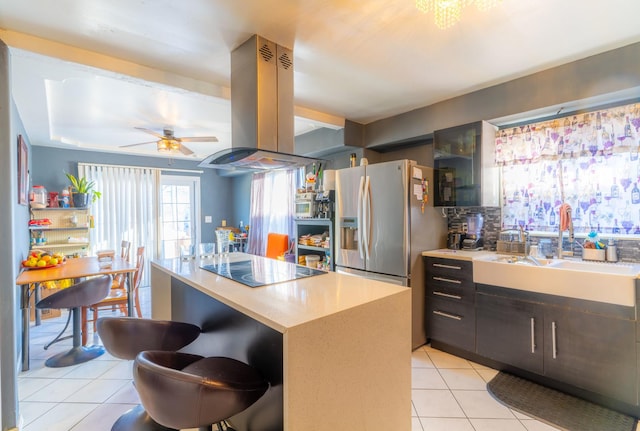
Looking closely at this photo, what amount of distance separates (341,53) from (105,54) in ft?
5.32

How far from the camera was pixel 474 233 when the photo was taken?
2934mm

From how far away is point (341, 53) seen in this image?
2.05m

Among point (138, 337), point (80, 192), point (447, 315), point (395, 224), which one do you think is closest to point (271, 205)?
point (80, 192)

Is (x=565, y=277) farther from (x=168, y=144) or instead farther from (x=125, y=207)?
(x=125, y=207)

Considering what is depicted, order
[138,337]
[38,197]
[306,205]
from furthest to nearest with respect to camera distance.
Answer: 1. [38,197]
2. [306,205]
3. [138,337]

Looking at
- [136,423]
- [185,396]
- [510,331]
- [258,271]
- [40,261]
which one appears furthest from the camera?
[40,261]

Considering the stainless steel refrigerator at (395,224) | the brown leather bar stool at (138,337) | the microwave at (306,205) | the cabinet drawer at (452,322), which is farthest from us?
the microwave at (306,205)

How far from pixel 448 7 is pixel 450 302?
2197 millimetres

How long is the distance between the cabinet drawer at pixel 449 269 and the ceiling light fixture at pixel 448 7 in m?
1.79

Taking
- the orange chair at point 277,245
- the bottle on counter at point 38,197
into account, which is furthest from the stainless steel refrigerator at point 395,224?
the bottle on counter at point 38,197

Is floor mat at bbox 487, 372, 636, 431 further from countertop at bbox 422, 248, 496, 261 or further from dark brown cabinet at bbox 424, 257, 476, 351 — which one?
countertop at bbox 422, 248, 496, 261

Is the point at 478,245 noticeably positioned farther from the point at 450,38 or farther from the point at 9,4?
the point at 9,4

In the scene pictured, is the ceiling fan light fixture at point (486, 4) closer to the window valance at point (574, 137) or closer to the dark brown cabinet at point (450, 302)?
the window valance at point (574, 137)

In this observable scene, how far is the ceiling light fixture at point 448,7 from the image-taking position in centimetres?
156
